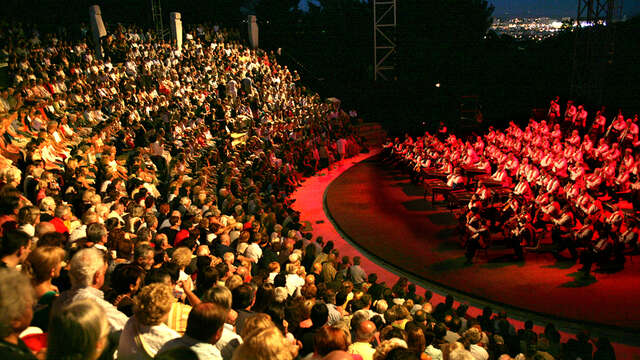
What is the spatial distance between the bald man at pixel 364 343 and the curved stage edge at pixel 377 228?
Result: 6.23m

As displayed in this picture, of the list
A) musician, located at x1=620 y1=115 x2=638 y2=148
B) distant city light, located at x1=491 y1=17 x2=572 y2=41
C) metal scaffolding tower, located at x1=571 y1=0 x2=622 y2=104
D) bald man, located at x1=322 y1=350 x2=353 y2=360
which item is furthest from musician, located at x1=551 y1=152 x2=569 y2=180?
distant city light, located at x1=491 y1=17 x2=572 y2=41

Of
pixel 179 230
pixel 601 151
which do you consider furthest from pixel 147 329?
pixel 601 151

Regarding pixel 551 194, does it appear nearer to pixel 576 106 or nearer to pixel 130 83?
pixel 576 106

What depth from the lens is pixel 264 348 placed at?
9.82 ft

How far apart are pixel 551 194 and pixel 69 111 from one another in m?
14.3

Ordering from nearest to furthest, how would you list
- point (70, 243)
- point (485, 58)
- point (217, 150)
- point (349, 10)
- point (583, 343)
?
point (70, 243)
point (583, 343)
point (217, 150)
point (485, 58)
point (349, 10)

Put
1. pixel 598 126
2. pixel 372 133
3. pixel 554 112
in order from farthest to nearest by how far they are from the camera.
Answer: pixel 372 133 → pixel 554 112 → pixel 598 126

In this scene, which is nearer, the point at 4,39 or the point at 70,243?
the point at 70,243

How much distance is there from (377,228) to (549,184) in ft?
17.5

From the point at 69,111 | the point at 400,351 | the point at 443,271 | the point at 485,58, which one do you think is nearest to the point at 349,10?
the point at 485,58

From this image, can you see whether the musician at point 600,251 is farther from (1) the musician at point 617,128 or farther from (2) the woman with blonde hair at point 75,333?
(2) the woman with blonde hair at point 75,333

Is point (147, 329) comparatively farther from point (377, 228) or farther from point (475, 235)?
point (377, 228)

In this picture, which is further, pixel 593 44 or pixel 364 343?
pixel 593 44

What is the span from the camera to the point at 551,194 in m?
14.2
